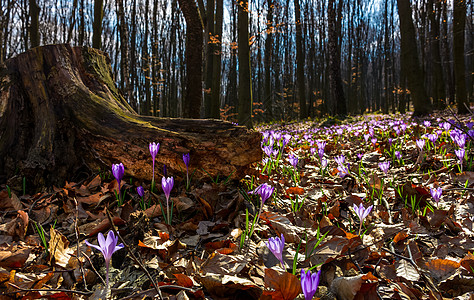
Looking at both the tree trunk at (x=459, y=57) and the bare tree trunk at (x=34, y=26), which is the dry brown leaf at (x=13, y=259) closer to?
the bare tree trunk at (x=34, y=26)

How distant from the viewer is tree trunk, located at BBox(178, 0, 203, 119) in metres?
5.14

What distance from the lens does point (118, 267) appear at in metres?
1.33

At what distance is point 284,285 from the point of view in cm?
94

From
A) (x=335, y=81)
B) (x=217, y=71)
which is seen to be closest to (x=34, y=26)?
(x=217, y=71)

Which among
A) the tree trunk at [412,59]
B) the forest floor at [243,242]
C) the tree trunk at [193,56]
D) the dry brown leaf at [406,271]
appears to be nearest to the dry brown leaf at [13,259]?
the forest floor at [243,242]

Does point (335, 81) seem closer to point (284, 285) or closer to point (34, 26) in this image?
point (284, 285)

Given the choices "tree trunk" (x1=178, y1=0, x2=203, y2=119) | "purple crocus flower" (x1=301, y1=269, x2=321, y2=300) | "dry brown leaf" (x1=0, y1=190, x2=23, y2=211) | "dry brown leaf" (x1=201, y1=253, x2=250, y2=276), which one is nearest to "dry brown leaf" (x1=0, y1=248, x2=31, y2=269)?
"dry brown leaf" (x1=0, y1=190, x2=23, y2=211)

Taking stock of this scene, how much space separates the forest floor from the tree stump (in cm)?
17

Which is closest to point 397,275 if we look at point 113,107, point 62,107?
point 113,107

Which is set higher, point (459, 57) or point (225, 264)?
point (459, 57)

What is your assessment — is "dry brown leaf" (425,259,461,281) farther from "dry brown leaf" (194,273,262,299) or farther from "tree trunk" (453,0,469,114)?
"tree trunk" (453,0,469,114)

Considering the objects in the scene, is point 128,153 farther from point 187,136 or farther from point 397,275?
point 397,275

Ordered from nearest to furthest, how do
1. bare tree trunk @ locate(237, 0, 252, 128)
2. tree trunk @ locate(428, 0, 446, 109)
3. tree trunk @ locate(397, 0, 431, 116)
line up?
bare tree trunk @ locate(237, 0, 252, 128)
tree trunk @ locate(397, 0, 431, 116)
tree trunk @ locate(428, 0, 446, 109)

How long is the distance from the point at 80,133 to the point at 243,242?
6.00 ft
